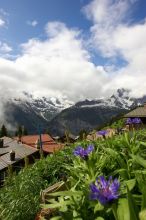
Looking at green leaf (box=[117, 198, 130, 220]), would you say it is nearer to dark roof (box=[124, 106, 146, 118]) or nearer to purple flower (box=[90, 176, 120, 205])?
purple flower (box=[90, 176, 120, 205])

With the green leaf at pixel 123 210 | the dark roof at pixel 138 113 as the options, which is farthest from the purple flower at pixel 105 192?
the dark roof at pixel 138 113

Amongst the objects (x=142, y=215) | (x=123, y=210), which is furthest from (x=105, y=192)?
(x=142, y=215)

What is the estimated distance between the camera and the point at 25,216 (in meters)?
6.70

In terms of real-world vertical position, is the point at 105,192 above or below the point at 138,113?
below

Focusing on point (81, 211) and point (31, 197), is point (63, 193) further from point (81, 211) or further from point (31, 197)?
point (31, 197)

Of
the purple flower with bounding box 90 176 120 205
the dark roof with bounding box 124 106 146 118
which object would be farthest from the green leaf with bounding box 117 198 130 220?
the dark roof with bounding box 124 106 146 118

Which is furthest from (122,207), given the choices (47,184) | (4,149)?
(4,149)

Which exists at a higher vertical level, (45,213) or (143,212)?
(143,212)

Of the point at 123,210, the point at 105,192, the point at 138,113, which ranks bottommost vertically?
the point at 123,210

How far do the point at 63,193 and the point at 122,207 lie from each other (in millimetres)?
956

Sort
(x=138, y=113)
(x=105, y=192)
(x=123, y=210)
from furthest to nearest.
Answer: (x=138, y=113), (x=123, y=210), (x=105, y=192)

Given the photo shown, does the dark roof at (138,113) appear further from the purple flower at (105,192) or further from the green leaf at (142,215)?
the green leaf at (142,215)

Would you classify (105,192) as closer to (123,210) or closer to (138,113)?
(123,210)

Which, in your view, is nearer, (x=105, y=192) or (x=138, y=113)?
(x=105, y=192)
